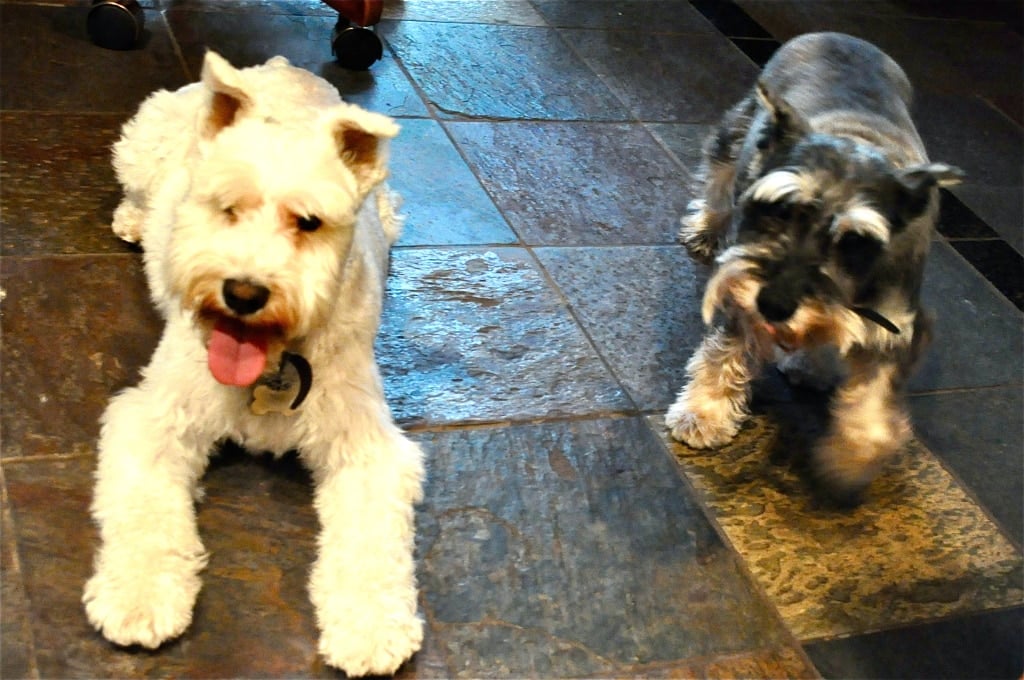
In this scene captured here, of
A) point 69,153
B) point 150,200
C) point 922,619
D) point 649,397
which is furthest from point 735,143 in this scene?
point 69,153

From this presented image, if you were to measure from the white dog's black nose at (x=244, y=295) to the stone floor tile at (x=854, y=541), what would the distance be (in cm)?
139

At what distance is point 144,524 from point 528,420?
112 cm

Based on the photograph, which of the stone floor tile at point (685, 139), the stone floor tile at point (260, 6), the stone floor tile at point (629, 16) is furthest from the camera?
the stone floor tile at point (629, 16)

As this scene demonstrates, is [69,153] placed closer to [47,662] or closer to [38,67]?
[38,67]

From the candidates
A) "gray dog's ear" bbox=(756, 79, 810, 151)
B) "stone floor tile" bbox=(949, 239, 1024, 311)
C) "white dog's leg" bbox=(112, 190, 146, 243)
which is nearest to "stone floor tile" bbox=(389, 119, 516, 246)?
"white dog's leg" bbox=(112, 190, 146, 243)

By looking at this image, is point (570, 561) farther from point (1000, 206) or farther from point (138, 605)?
A: point (1000, 206)

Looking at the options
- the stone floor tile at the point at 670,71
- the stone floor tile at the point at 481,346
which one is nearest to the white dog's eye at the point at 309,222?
the stone floor tile at the point at 481,346

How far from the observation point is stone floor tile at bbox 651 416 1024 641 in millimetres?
2611

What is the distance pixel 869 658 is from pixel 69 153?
2919mm

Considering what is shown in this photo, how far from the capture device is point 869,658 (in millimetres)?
2477

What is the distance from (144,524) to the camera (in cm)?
213

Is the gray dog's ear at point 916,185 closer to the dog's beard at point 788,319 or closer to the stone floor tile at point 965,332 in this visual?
the dog's beard at point 788,319

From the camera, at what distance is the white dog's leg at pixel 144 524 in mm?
2000

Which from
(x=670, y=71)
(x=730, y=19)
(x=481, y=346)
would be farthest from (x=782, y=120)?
(x=730, y=19)
